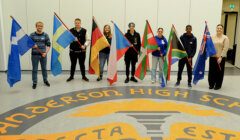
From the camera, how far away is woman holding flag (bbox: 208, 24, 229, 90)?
20.2 ft

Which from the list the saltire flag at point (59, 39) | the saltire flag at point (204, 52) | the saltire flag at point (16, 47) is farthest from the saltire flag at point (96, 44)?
the saltire flag at point (204, 52)

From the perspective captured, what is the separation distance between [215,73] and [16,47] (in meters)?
4.54

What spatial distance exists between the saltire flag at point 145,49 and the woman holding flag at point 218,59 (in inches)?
53.6

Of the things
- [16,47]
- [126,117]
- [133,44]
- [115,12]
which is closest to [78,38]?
[133,44]

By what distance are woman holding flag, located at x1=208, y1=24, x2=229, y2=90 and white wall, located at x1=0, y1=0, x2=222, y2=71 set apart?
216 centimetres

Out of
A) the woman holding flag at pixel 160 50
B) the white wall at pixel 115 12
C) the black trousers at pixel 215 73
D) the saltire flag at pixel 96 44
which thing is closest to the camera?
the black trousers at pixel 215 73

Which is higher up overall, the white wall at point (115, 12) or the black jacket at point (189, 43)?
the white wall at point (115, 12)

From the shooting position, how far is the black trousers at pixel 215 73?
637 centimetres

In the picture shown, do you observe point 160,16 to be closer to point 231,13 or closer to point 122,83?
point 122,83

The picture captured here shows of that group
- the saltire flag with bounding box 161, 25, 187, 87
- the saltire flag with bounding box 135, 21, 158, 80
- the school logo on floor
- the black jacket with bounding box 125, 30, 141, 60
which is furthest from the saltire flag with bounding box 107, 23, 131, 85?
the saltire flag with bounding box 161, 25, 187, 87

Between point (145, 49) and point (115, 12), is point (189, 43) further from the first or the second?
point (115, 12)

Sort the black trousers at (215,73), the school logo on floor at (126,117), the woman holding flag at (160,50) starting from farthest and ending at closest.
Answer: the woman holding flag at (160,50), the black trousers at (215,73), the school logo on floor at (126,117)

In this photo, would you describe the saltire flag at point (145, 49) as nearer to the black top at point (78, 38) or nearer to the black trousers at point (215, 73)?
the black trousers at point (215, 73)

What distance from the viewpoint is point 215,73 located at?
21.2 feet
